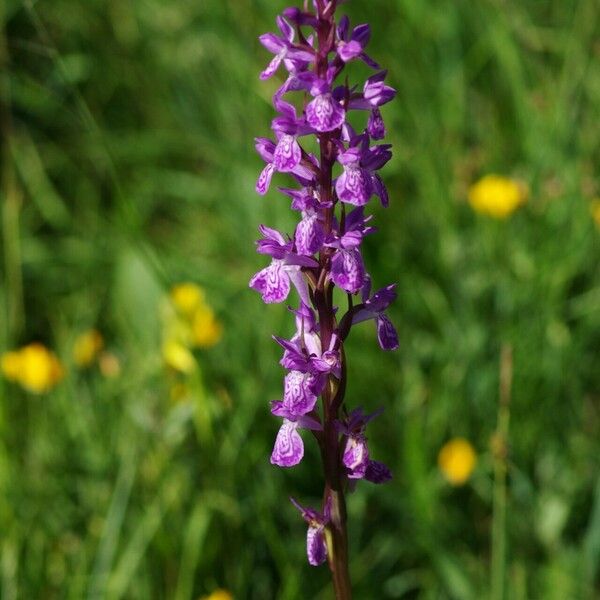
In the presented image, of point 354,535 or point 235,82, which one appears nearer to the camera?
point 354,535

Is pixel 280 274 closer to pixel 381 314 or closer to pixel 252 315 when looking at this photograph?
pixel 381 314

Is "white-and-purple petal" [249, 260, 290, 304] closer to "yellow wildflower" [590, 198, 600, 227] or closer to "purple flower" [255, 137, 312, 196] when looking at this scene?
"purple flower" [255, 137, 312, 196]

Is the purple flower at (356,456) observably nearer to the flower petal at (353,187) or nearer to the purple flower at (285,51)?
the flower petal at (353,187)

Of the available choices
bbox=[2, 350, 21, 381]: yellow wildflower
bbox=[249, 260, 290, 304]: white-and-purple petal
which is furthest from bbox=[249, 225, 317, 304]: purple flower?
bbox=[2, 350, 21, 381]: yellow wildflower

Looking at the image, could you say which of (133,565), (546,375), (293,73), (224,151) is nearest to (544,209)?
(546,375)

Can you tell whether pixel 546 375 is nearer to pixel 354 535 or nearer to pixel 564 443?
pixel 564 443

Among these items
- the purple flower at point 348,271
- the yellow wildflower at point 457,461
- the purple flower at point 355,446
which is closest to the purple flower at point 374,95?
the purple flower at point 348,271
